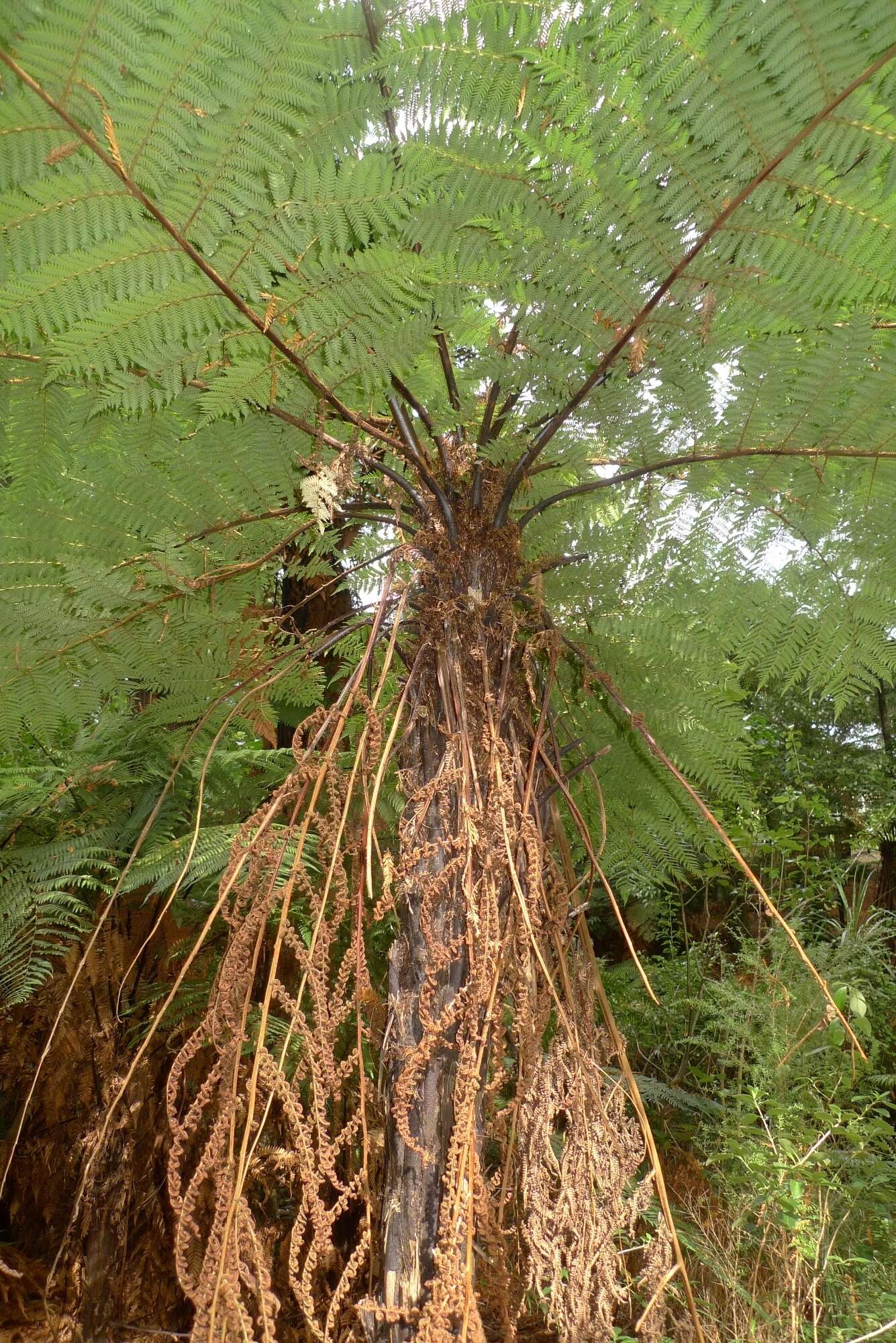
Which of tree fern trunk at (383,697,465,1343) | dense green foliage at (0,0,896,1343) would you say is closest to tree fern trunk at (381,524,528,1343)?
tree fern trunk at (383,697,465,1343)

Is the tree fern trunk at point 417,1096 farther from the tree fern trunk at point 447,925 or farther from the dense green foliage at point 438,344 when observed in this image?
the dense green foliage at point 438,344

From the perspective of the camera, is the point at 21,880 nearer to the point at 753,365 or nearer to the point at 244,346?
the point at 244,346

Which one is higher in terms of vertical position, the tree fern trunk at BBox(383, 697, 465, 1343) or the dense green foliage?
the dense green foliage

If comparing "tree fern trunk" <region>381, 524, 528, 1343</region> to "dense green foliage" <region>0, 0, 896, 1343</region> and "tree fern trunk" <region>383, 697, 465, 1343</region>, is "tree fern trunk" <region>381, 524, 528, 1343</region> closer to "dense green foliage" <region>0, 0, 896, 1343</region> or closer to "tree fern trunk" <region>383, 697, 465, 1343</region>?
"tree fern trunk" <region>383, 697, 465, 1343</region>

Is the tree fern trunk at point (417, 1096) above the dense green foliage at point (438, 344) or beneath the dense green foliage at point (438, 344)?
beneath

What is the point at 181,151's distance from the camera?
29.9 inches

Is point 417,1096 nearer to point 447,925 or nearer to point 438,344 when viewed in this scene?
point 447,925

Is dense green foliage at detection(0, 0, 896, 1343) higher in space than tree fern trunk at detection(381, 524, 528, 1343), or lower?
higher

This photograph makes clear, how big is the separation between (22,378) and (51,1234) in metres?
1.92

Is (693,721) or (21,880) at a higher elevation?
(693,721)

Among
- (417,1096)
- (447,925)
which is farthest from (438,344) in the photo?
(417,1096)

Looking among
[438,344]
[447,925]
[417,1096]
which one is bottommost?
[417,1096]

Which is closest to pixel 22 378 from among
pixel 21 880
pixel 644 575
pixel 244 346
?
pixel 244 346

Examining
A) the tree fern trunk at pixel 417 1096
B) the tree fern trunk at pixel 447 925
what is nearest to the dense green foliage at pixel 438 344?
the tree fern trunk at pixel 447 925
